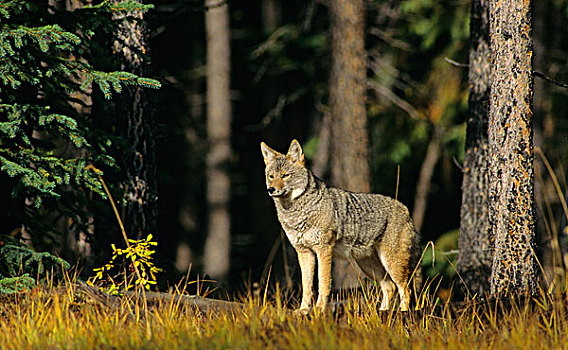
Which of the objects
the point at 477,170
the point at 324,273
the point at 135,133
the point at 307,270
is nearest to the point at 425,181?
the point at 477,170

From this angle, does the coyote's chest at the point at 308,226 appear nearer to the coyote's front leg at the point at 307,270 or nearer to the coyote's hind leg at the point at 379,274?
the coyote's front leg at the point at 307,270

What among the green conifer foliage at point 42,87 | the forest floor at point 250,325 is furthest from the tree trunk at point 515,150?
the green conifer foliage at point 42,87

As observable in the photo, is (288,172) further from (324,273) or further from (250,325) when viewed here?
(250,325)

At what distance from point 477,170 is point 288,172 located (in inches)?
120

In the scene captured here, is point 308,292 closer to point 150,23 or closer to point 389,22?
point 150,23

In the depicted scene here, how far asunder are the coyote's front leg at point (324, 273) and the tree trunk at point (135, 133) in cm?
267

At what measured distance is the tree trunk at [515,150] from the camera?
7.59m

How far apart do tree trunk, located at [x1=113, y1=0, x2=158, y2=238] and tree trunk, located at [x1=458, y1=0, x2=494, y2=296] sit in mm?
4331

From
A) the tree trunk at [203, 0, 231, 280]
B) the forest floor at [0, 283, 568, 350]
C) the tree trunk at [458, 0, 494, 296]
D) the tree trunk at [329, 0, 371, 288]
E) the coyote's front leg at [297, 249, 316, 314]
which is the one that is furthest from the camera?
the tree trunk at [203, 0, 231, 280]

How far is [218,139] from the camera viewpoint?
2002 cm

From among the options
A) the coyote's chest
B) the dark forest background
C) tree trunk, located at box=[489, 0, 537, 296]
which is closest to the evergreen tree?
the dark forest background

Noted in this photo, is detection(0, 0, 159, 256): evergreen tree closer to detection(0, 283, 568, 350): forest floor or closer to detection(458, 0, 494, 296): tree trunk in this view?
detection(0, 283, 568, 350): forest floor

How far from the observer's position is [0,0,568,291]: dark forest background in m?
15.1

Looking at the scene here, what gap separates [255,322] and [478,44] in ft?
18.5
